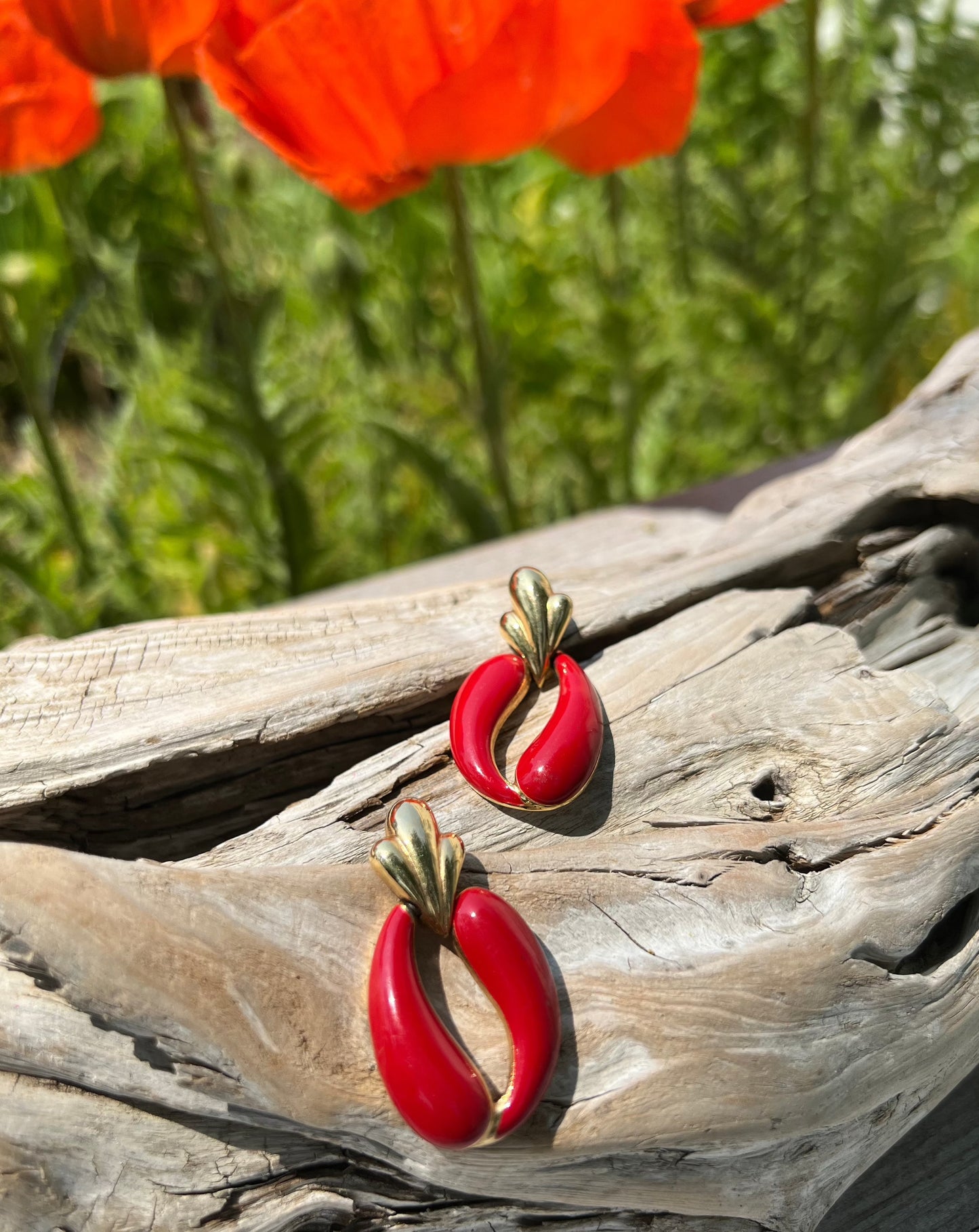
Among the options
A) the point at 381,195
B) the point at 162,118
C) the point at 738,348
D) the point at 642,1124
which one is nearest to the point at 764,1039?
the point at 642,1124

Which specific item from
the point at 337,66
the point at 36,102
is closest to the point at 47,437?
the point at 36,102

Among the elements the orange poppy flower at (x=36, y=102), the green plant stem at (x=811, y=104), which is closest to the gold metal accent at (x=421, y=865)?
the orange poppy flower at (x=36, y=102)

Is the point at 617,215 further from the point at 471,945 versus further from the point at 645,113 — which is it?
the point at 471,945

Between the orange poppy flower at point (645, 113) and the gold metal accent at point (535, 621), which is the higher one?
the orange poppy flower at point (645, 113)

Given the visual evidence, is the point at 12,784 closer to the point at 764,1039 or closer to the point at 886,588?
the point at 764,1039

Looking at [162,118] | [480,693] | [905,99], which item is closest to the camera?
[480,693]

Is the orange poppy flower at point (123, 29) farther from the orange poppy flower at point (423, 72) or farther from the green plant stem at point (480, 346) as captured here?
the green plant stem at point (480, 346)
